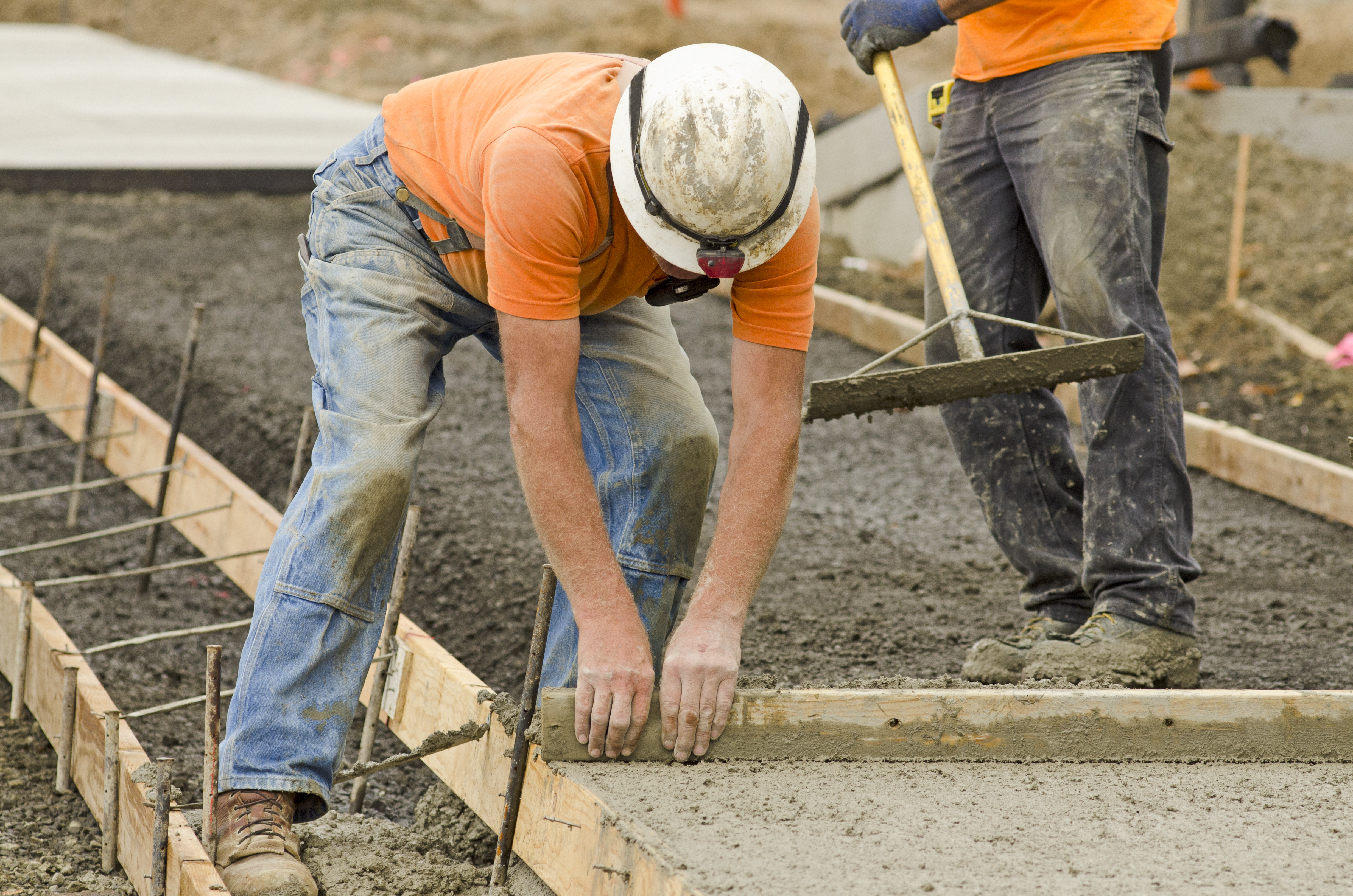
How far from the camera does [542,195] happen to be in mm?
2182

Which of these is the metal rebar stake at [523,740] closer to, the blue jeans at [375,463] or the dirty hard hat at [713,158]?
the blue jeans at [375,463]

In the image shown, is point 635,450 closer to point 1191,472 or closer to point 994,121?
point 994,121

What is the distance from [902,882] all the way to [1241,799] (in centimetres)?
74

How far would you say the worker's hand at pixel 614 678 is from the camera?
7.31 feet

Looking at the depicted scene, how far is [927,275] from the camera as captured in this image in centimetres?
329

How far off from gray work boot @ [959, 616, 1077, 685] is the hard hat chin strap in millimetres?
1282

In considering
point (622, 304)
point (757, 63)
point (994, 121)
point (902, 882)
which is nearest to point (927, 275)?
point (994, 121)

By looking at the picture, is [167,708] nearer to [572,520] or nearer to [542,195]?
[572,520]

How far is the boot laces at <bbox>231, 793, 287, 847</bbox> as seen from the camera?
7.41 feet

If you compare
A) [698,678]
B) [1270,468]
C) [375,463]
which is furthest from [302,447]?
[1270,468]

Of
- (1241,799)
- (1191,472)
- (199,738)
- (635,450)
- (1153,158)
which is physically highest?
(1153,158)

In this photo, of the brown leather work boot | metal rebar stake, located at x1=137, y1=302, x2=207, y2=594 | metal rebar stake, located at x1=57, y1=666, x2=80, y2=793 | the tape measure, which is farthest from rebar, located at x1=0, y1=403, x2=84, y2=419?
the tape measure

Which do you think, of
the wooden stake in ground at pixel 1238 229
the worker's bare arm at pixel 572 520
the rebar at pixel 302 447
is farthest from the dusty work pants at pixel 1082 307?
the wooden stake in ground at pixel 1238 229

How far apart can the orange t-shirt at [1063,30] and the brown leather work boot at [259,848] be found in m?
2.23
